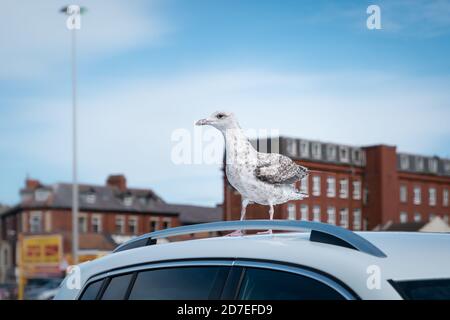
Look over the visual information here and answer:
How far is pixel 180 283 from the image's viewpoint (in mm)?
2705

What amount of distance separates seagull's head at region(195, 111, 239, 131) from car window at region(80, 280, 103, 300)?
0.86m

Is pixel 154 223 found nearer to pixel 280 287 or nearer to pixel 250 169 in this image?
pixel 250 169

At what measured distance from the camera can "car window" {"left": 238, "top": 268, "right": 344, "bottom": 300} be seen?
226 cm

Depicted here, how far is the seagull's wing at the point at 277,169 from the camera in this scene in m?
3.61

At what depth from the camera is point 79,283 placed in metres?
3.25

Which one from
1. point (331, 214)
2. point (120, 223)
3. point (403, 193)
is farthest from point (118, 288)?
point (120, 223)

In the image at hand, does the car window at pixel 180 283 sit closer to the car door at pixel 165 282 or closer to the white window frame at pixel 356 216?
the car door at pixel 165 282

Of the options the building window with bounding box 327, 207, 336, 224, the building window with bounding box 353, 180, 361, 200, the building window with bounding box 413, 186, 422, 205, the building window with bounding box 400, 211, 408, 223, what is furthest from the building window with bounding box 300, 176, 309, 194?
the building window with bounding box 413, 186, 422, 205

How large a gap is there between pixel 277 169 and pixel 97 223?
7153 centimetres

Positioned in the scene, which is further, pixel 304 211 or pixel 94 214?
pixel 94 214
